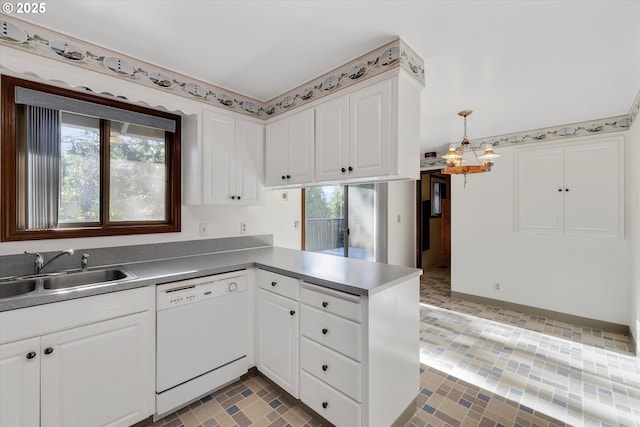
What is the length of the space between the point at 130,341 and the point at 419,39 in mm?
2569

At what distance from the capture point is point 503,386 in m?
2.13

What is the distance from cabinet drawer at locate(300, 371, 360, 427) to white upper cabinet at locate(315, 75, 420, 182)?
1.38m

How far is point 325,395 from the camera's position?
1682 mm

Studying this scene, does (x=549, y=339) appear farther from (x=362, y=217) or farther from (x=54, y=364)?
(x=54, y=364)

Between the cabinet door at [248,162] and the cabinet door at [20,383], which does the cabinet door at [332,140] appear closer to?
the cabinet door at [248,162]

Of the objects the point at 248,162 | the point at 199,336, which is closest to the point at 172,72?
the point at 248,162

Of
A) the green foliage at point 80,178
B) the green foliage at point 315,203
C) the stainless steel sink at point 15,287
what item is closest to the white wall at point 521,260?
the green foliage at point 315,203

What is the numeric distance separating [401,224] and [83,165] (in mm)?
4699

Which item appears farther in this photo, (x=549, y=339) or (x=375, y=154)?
(x=549, y=339)

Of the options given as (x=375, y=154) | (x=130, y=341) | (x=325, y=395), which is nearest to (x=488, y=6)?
(x=375, y=154)

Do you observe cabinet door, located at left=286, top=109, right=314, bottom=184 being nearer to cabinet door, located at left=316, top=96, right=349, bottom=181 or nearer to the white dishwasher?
cabinet door, located at left=316, top=96, right=349, bottom=181

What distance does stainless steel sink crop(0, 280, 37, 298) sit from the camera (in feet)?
5.24

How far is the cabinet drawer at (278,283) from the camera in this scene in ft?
6.22

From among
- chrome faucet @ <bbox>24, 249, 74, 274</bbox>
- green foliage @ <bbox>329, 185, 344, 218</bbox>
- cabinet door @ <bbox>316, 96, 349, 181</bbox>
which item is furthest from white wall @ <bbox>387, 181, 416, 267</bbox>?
chrome faucet @ <bbox>24, 249, 74, 274</bbox>
